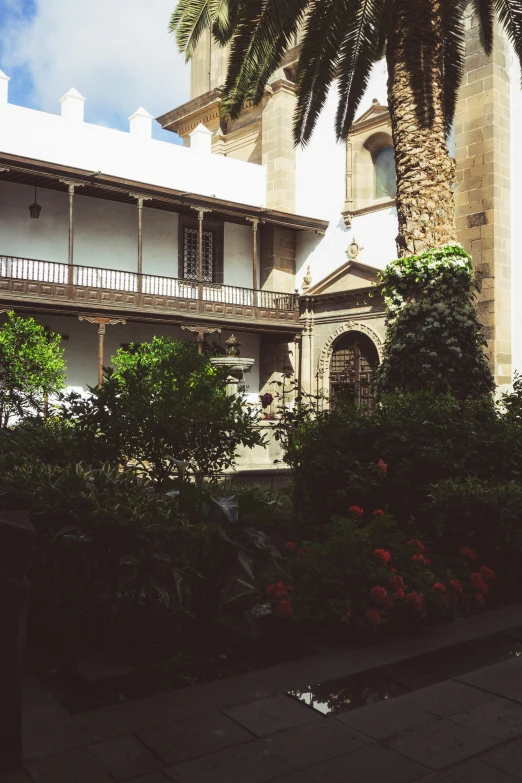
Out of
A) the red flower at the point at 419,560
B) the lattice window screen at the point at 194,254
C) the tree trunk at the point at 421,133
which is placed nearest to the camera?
the red flower at the point at 419,560

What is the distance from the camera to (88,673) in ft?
10.5

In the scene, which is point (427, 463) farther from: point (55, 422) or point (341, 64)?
point (341, 64)

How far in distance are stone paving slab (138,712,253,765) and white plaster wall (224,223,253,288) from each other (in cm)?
2072

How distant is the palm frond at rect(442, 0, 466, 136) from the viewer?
967 centimetres

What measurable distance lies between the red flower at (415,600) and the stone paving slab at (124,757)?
1.77 m

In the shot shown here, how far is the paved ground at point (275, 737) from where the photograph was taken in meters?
2.47

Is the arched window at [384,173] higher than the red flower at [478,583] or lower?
higher

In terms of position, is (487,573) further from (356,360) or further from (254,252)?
(254,252)

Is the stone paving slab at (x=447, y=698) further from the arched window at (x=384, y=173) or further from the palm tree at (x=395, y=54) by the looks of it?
the arched window at (x=384, y=173)

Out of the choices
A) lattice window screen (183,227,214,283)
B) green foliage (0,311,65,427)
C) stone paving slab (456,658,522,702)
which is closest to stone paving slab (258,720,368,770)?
stone paving slab (456,658,522,702)

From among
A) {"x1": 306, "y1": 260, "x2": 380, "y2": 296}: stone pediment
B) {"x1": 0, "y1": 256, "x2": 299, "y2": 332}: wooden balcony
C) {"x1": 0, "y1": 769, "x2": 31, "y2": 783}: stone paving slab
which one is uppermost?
{"x1": 306, "y1": 260, "x2": 380, "y2": 296}: stone pediment

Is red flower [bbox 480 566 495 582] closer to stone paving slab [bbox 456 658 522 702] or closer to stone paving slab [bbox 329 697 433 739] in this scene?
stone paving slab [bbox 456 658 522 702]

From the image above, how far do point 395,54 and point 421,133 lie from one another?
1075 mm

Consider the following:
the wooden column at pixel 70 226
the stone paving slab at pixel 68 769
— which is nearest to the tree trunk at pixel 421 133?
the stone paving slab at pixel 68 769
